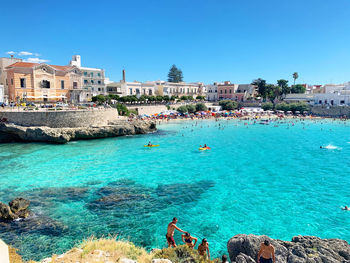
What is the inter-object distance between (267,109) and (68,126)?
180 feet

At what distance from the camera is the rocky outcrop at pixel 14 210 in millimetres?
11367

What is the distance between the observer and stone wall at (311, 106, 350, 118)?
2333 inches

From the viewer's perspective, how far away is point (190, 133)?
38.4m

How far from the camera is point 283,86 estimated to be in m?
76.3

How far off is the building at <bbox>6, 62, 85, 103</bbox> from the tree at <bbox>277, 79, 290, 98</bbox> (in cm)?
5918

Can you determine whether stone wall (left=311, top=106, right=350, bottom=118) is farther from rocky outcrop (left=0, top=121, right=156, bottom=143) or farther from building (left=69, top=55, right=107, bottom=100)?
rocky outcrop (left=0, top=121, right=156, bottom=143)

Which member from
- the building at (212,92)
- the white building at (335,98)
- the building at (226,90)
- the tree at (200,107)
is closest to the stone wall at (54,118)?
the tree at (200,107)

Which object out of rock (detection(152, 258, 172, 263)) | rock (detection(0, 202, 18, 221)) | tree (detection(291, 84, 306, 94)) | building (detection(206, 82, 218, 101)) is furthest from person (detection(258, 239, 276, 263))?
tree (detection(291, 84, 306, 94))

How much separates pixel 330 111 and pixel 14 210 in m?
68.9

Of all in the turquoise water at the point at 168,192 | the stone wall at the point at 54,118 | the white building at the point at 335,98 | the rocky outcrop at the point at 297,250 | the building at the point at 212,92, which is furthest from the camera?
the building at the point at 212,92

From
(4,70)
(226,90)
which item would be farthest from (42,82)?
(226,90)

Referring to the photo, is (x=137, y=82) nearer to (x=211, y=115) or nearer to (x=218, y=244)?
(x=211, y=115)

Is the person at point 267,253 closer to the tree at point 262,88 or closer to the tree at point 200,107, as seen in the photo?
the tree at point 200,107

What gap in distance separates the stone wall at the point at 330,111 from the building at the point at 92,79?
176ft
